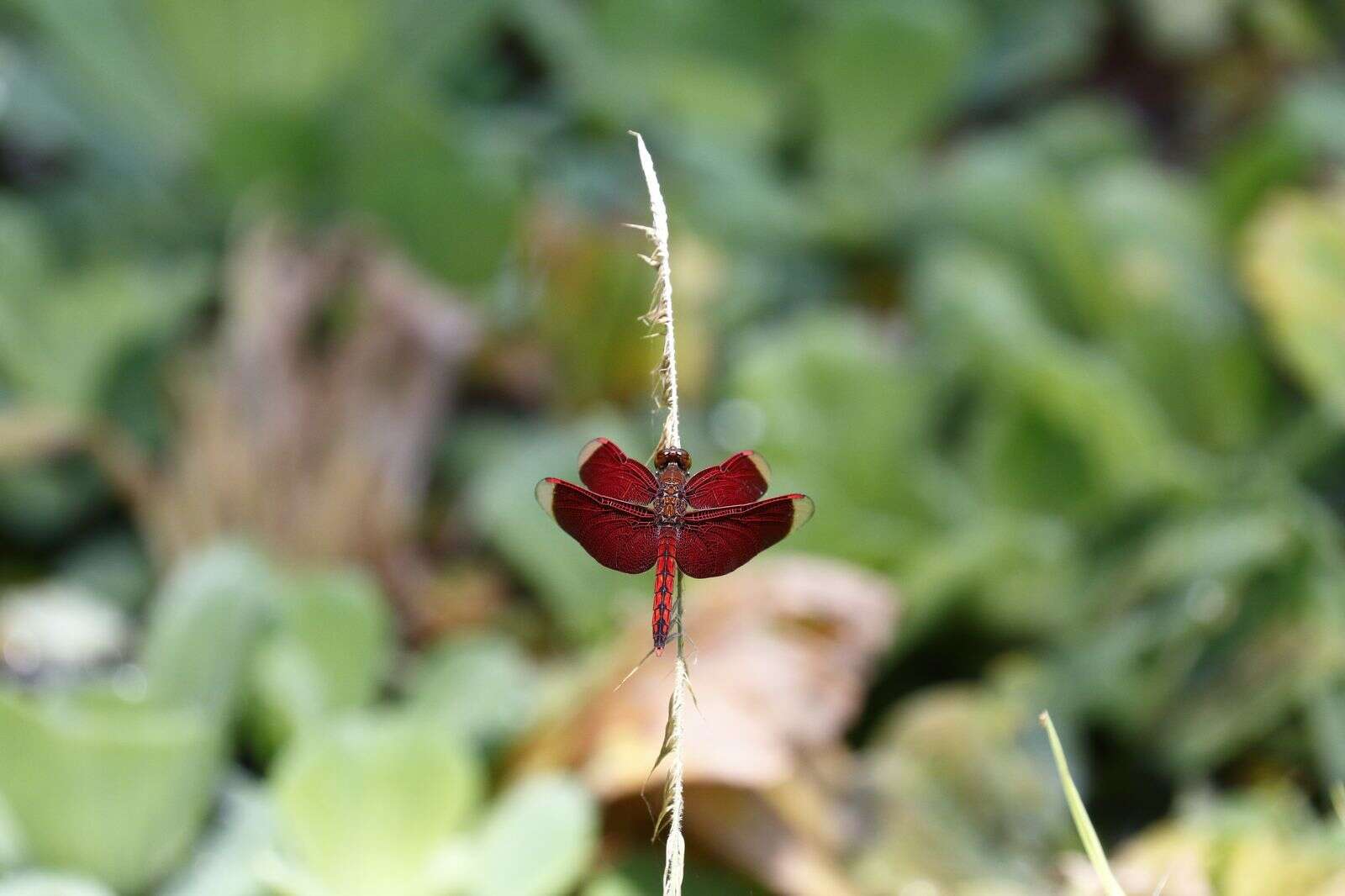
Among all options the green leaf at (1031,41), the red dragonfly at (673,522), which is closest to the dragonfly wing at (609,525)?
the red dragonfly at (673,522)

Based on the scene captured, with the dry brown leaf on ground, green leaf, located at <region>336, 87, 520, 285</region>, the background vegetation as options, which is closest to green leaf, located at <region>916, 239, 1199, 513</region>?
the background vegetation

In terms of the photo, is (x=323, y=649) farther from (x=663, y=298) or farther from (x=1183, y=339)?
(x=1183, y=339)

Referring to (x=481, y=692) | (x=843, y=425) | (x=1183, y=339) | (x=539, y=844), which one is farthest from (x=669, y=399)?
(x=1183, y=339)

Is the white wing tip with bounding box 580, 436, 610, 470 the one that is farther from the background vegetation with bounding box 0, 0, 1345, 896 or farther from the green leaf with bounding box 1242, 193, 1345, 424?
the green leaf with bounding box 1242, 193, 1345, 424

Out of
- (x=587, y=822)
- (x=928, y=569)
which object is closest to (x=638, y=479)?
(x=587, y=822)

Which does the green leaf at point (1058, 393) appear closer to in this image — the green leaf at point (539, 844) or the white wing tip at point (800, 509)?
the green leaf at point (539, 844)

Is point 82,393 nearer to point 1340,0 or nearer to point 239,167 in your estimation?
point 239,167
